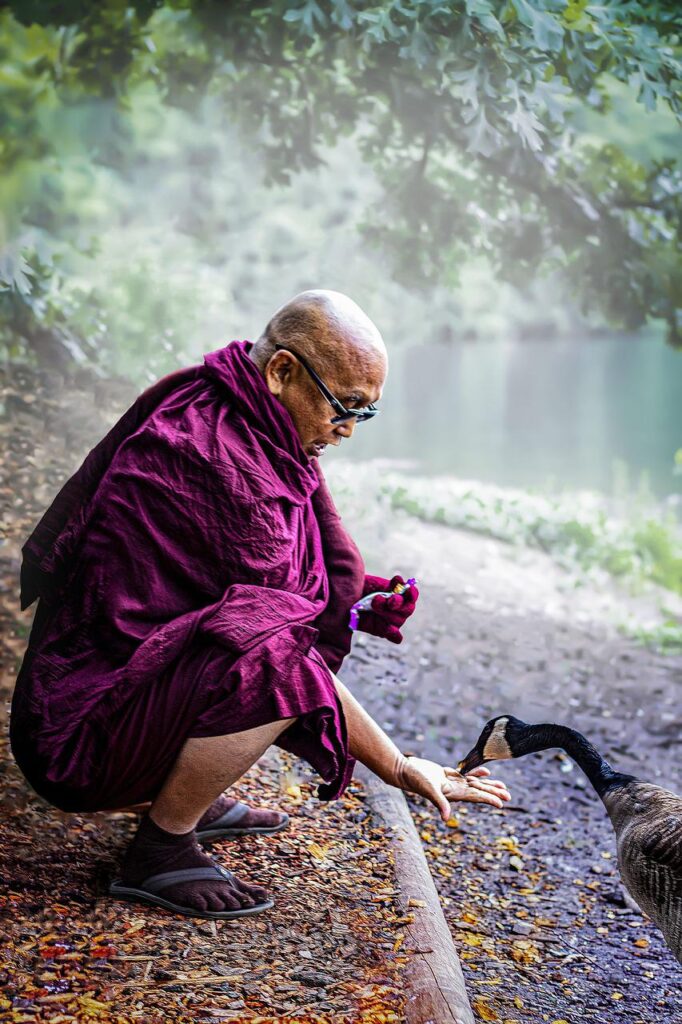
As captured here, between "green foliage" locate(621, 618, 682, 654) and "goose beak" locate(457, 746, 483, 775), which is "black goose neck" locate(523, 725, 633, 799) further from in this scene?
"green foliage" locate(621, 618, 682, 654)

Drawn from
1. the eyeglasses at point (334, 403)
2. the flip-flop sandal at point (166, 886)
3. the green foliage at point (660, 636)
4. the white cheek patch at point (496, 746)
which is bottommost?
the green foliage at point (660, 636)

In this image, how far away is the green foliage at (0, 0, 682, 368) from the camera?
4.36 meters

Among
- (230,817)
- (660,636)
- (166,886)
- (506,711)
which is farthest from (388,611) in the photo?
(660,636)

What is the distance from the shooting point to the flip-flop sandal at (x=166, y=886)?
2602mm

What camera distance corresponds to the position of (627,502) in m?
8.52

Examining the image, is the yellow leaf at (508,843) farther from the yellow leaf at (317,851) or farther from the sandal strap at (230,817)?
the sandal strap at (230,817)

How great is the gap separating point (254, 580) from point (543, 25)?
299 cm

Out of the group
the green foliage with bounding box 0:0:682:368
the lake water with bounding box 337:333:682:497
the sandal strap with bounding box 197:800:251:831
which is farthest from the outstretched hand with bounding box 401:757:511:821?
the lake water with bounding box 337:333:682:497

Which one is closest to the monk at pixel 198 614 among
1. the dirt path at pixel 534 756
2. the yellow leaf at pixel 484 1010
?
the yellow leaf at pixel 484 1010

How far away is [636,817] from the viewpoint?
2850mm

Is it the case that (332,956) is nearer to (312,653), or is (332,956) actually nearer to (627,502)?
(312,653)

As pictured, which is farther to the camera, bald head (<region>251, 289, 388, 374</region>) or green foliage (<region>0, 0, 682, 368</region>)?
green foliage (<region>0, 0, 682, 368</region>)

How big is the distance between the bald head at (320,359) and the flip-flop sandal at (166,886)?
129cm

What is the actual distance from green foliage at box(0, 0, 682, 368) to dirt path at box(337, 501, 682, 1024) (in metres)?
2.06
